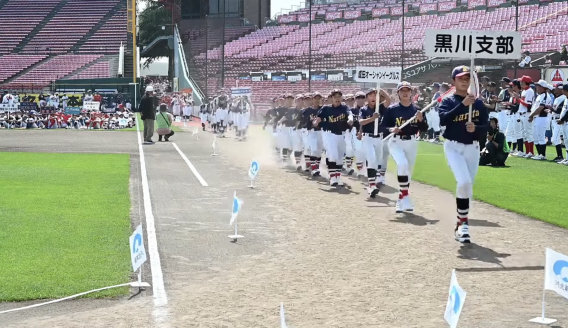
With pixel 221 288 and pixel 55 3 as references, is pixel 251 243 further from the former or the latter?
pixel 55 3

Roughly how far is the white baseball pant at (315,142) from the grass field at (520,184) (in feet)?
8.10

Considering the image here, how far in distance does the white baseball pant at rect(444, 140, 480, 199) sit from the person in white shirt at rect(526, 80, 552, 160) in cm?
1443

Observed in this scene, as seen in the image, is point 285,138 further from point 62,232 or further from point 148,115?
point 62,232

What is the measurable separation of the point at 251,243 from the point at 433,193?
6963 millimetres

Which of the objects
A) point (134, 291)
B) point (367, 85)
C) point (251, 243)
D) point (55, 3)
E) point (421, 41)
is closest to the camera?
point (134, 291)

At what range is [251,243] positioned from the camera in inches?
439

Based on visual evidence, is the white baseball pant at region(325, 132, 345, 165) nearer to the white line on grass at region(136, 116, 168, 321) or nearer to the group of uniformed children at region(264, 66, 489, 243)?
the group of uniformed children at region(264, 66, 489, 243)

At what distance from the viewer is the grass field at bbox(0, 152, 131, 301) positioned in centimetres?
875

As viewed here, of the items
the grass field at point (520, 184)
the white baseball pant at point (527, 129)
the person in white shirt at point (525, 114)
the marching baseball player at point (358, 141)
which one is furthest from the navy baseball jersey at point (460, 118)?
the white baseball pant at point (527, 129)

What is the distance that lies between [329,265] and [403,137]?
16.5 ft

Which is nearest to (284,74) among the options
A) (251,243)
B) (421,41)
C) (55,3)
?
(421,41)

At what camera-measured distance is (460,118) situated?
37.0 feet

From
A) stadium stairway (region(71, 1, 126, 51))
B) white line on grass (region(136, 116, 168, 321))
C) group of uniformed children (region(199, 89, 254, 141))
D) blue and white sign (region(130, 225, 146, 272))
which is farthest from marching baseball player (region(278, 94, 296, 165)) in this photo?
stadium stairway (region(71, 1, 126, 51))

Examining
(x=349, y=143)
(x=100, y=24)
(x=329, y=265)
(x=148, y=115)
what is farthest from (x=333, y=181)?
(x=100, y=24)
